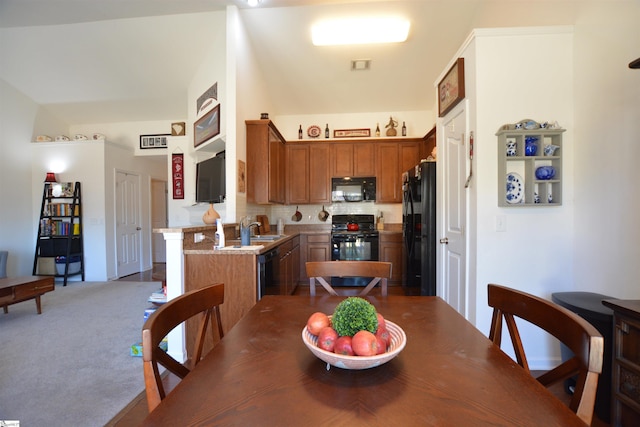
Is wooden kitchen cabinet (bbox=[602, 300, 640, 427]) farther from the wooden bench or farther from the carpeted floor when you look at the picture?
the wooden bench

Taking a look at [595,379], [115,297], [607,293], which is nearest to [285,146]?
[115,297]

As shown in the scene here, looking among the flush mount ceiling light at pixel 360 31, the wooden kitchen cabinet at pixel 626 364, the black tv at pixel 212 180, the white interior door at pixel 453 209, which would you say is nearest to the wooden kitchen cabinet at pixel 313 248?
the black tv at pixel 212 180

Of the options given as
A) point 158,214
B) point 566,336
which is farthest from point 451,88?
point 158,214

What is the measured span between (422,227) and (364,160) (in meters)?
1.94

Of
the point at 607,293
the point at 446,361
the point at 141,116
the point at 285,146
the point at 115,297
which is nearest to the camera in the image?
the point at 446,361

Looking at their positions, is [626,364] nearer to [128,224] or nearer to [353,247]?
[353,247]

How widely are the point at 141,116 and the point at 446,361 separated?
6184 mm

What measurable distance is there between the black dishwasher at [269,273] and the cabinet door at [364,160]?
240 centimetres

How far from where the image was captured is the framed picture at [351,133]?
4863 millimetres

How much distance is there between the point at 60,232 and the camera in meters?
4.72

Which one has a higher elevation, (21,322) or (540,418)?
(540,418)

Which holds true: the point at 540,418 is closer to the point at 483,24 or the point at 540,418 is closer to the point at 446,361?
the point at 446,361

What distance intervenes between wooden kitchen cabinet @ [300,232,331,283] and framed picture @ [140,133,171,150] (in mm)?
3397

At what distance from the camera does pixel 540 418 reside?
534 millimetres
